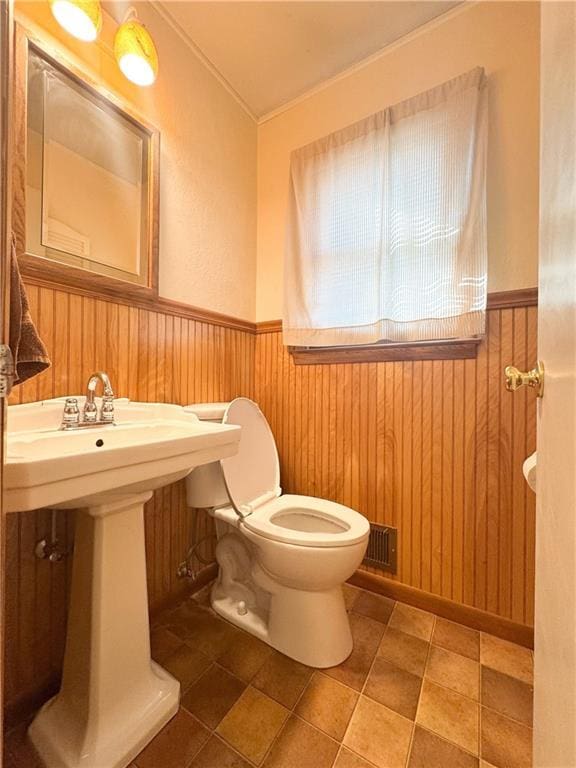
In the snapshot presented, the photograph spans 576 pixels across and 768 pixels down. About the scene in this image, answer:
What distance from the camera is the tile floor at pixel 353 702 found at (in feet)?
2.59

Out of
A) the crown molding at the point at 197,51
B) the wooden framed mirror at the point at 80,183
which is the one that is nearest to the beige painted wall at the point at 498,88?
the crown molding at the point at 197,51

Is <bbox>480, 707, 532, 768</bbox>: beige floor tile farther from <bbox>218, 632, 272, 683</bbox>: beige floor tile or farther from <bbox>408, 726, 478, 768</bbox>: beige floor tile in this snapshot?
<bbox>218, 632, 272, 683</bbox>: beige floor tile

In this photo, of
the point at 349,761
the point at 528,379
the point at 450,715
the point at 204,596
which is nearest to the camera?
the point at 528,379

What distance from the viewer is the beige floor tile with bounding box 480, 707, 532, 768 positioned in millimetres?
781

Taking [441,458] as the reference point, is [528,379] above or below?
above

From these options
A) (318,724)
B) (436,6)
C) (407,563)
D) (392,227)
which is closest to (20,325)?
(318,724)

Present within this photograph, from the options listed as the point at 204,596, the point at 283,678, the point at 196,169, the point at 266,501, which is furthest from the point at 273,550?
the point at 196,169

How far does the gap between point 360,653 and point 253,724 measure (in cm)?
41

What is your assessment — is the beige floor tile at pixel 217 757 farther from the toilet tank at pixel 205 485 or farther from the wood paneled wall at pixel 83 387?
the toilet tank at pixel 205 485

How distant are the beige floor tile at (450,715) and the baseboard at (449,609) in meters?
0.32

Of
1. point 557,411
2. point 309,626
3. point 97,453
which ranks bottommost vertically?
point 309,626

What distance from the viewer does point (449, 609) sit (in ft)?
4.08

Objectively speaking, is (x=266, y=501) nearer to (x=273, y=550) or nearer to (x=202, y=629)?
(x=273, y=550)

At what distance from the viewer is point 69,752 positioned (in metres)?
0.74
